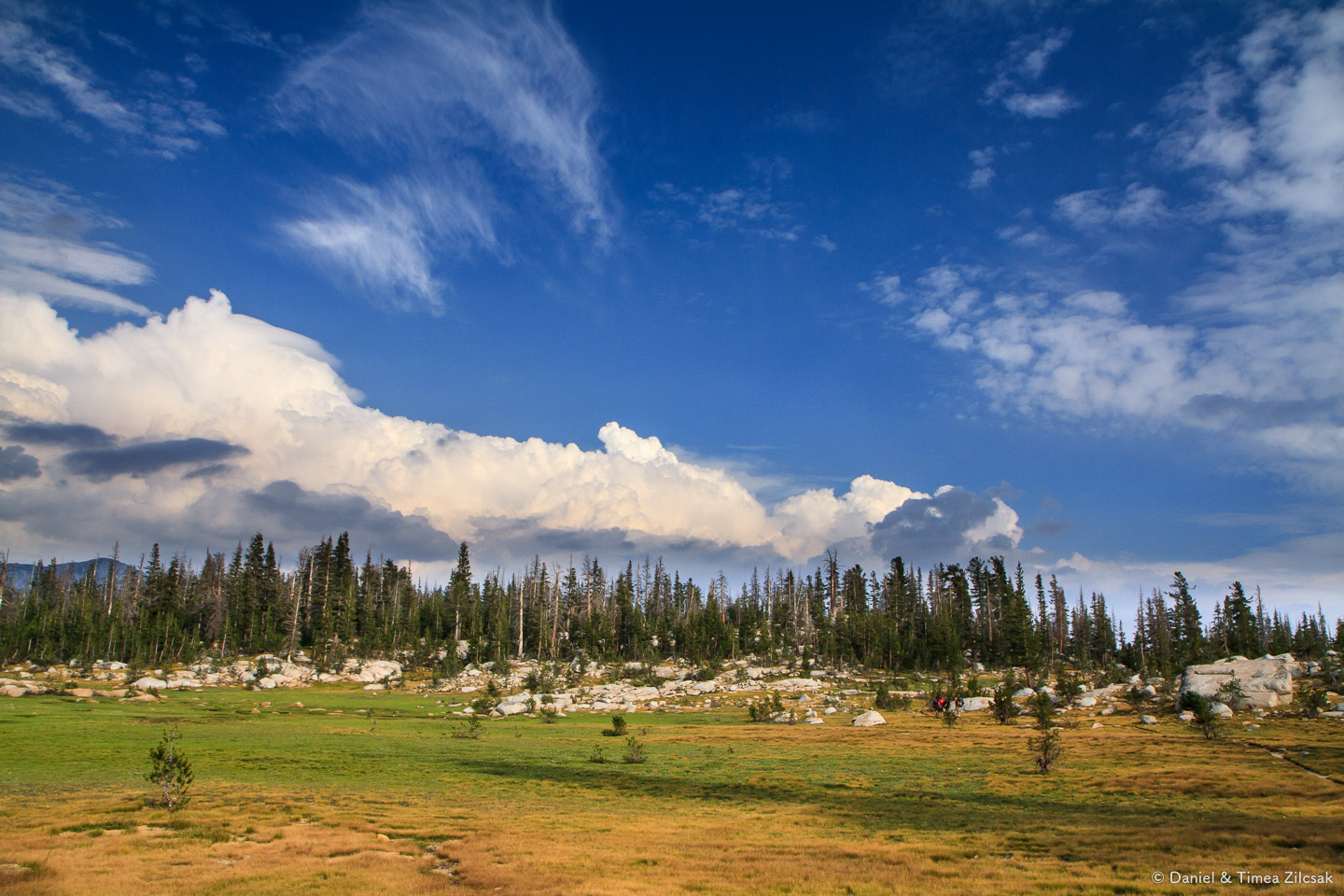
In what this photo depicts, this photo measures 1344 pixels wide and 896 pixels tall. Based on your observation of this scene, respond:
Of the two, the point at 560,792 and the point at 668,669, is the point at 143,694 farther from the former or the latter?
the point at 668,669

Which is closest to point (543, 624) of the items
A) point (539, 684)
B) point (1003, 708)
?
point (539, 684)

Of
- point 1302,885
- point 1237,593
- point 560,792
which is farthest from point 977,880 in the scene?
point 1237,593

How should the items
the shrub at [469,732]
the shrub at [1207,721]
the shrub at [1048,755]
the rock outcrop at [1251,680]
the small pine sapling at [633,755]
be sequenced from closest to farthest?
the shrub at [1048,755] < the small pine sapling at [633,755] < the shrub at [1207,721] < the shrub at [469,732] < the rock outcrop at [1251,680]

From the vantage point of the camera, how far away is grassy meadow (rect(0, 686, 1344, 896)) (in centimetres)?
1886

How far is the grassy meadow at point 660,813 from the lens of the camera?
61.9 ft

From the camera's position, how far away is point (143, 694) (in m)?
73.6

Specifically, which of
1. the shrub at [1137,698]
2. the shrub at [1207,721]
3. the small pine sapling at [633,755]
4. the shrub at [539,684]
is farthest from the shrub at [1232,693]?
the shrub at [539,684]

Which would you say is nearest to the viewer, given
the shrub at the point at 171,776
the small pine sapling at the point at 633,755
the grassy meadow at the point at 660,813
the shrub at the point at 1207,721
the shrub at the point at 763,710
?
the grassy meadow at the point at 660,813

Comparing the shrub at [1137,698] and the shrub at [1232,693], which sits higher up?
the shrub at [1232,693]

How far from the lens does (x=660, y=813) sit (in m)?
29.5

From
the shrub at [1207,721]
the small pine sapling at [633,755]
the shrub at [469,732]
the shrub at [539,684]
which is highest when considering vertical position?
the shrub at [1207,721]

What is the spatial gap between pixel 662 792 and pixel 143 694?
228 feet

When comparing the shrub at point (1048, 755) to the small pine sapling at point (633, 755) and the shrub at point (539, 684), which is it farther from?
the shrub at point (539, 684)

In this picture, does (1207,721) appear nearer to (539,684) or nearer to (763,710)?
(763,710)
